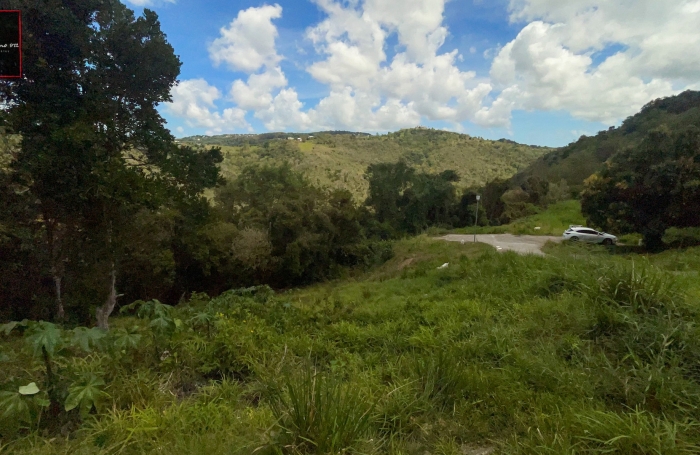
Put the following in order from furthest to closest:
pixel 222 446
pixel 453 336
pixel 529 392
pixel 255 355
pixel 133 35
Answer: pixel 133 35 < pixel 453 336 < pixel 255 355 < pixel 529 392 < pixel 222 446

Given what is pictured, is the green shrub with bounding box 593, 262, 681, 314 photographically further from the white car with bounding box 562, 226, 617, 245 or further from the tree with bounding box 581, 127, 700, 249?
the white car with bounding box 562, 226, 617, 245

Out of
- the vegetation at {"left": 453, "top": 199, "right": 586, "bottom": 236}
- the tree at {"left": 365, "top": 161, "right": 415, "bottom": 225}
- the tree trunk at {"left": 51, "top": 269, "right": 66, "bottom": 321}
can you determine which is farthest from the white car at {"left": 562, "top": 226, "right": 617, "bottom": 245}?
the tree trunk at {"left": 51, "top": 269, "right": 66, "bottom": 321}

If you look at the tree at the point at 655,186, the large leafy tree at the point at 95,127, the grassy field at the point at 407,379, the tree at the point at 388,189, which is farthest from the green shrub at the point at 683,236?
the tree at the point at 388,189

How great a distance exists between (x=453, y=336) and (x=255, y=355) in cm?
206

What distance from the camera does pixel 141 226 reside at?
39.6ft

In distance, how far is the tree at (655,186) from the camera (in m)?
13.1

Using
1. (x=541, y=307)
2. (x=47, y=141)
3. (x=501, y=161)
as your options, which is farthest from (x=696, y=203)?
(x=501, y=161)

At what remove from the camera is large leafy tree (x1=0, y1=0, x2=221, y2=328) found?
8.20 m

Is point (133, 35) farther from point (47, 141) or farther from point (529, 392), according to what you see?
point (529, 392)

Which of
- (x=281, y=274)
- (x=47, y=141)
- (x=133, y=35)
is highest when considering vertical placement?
(x=133, y=35)

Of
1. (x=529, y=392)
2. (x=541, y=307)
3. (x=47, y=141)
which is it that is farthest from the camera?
(x=47, y=141)

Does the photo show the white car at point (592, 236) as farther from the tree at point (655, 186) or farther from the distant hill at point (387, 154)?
the distant hill at point (387, 154)

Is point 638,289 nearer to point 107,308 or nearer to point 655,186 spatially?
point 107,308

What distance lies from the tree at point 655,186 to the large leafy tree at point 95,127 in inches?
629
